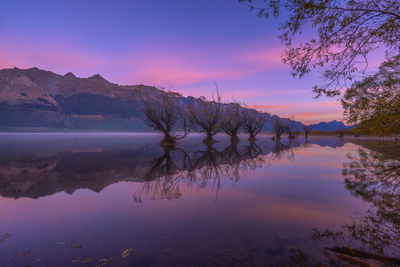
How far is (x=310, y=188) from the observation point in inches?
310

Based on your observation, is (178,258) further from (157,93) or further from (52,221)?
(157,93)

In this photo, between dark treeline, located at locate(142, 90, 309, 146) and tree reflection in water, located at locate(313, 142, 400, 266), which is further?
dark treeline, located at locate(142, 90, 309, 146)

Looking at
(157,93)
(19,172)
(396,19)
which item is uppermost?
(157,93)

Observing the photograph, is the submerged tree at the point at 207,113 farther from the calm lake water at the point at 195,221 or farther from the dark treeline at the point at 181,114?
the calm lake water at the point at 195,221

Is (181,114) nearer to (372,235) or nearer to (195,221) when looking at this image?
(195,221)

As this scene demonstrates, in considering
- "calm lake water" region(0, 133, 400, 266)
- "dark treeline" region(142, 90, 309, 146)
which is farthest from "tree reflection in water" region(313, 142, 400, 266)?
"dark treeline" region(142, 90, 309, 146)

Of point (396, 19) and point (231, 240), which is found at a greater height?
point (396, 19)

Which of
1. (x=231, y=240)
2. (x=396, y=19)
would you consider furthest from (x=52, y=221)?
(x=396, y=19)

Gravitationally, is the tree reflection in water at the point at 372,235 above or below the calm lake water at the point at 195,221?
above

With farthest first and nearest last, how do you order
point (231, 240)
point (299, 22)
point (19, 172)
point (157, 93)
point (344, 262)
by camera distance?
point (157, 93) < point (19, 172) < point (299, 22) < point (231, 240) < point (344, 262)

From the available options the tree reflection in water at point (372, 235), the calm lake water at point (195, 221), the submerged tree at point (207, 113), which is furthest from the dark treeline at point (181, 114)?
the tree reflection in water at point (372, 235)

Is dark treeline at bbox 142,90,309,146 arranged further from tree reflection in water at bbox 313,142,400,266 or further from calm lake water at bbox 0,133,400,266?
tree reflection in water at bbox 313,142,400,266

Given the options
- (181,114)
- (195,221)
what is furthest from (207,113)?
(195,221)

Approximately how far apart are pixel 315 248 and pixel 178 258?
228 centimetres
